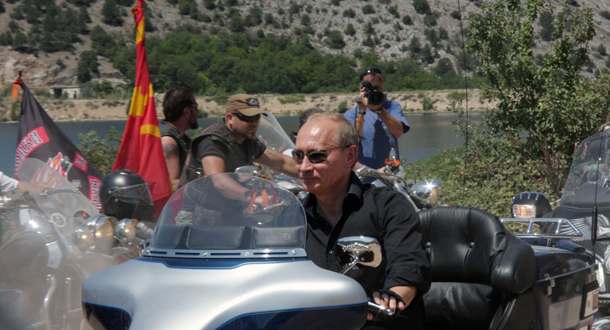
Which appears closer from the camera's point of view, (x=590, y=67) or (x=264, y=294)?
(x=264, y=294)

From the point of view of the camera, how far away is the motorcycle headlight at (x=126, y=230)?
375 centimetres

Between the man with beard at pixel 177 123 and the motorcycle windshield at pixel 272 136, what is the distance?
506 millimetres

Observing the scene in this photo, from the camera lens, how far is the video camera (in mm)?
5566

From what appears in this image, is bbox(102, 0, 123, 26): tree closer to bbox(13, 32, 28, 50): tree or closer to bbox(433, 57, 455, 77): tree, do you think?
bbox(13, 32, 28, 50): tree

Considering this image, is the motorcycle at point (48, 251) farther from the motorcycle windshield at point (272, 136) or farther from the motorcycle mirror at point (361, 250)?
the motorcycle mirror at point (361, 250)

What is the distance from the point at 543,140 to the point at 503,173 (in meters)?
0.71

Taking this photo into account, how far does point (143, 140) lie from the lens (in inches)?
209

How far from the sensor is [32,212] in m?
3.60

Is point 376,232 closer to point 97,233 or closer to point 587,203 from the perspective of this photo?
point 97,233

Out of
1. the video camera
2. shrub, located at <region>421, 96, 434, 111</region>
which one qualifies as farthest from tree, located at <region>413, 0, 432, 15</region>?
the video camera

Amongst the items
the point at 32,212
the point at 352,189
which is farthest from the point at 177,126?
the point at 352,189

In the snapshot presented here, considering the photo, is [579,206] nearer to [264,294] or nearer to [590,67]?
[264,294]

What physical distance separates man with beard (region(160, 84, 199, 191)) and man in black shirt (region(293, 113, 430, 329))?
2.40m

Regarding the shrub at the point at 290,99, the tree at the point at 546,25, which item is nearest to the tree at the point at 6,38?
the shrub at the point at 290,99
